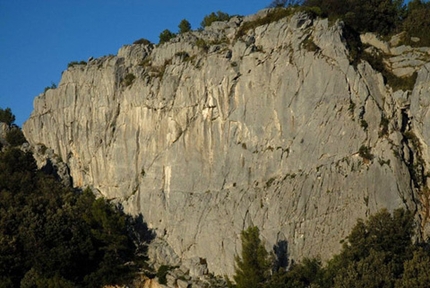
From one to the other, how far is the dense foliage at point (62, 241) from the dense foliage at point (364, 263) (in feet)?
42.5

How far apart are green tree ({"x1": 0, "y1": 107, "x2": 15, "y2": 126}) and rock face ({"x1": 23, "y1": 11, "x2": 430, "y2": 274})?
16694 millimetres

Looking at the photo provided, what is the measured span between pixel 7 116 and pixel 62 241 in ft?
103

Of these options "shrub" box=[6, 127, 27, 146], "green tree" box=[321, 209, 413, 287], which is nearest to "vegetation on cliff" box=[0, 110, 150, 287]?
"shrub" box=[6, 127, 27, 146]

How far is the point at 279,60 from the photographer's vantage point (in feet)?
175

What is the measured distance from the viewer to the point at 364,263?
40.0 meters

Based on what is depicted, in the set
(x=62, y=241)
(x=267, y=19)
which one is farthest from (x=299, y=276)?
(x=267, y=19)

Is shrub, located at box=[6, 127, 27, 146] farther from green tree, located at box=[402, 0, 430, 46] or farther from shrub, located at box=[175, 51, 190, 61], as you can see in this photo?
green tree, located at box=[402, 0, 430, 46]

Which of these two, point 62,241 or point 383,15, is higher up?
point 383,15

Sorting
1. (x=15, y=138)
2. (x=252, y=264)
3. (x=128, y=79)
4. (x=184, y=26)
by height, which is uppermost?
(x=184, y=26)

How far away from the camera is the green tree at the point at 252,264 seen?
147 ft

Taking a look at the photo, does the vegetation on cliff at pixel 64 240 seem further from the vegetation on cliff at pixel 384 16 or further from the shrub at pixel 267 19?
the vegetation on cliff at pixel 384 16

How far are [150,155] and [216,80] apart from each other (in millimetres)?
10093

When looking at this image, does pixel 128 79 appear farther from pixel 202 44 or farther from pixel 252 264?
pixel 252 264

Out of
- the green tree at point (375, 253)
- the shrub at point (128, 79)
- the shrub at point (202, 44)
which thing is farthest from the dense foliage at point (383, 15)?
the shrub at point (128, 79)
